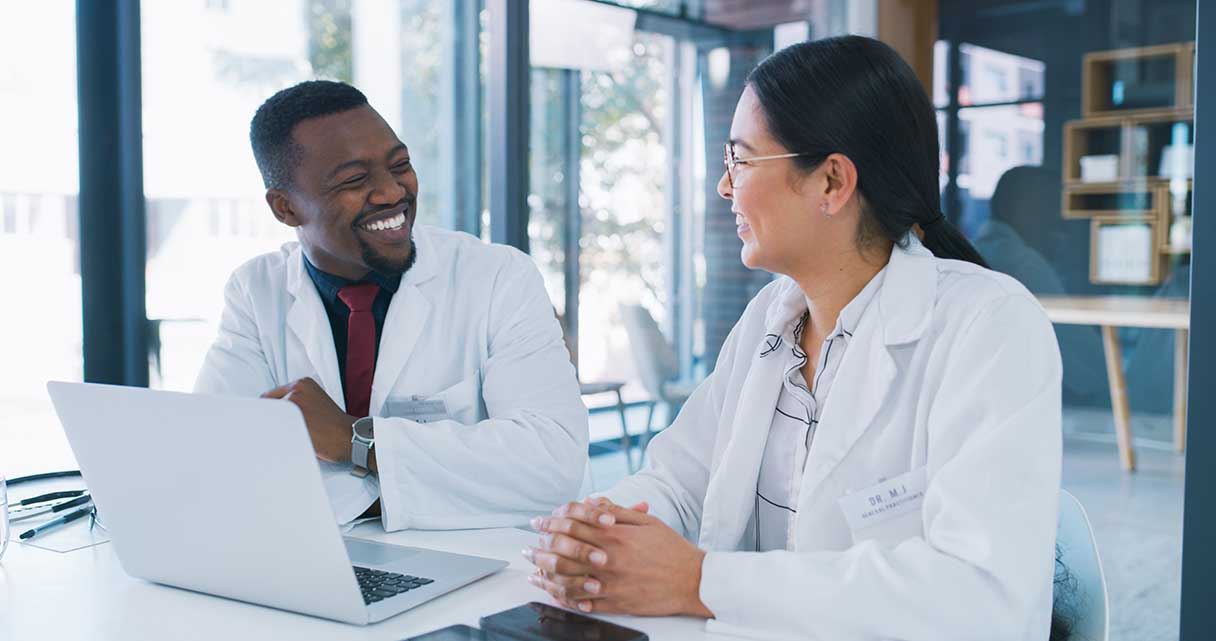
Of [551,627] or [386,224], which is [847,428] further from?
[386,224]

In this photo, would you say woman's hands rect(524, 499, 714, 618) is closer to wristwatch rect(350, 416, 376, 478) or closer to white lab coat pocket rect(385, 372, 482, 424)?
wristwatch rect(350, 416, 376, 478)

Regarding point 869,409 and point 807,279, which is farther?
point 807,279

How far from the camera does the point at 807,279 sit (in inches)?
59.9

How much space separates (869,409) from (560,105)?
294cm

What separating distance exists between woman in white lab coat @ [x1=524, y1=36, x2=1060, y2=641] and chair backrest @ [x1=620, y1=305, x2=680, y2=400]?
2.69 m

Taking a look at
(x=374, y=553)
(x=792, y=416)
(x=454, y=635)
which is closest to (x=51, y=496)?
(x=374, y=553)

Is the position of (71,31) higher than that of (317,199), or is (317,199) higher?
(71,31)

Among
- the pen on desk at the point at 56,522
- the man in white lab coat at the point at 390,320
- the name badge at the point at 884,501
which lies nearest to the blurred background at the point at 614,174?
the man in white lab coat at the point at 390,320

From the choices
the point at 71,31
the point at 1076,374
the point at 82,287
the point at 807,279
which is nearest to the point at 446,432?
the point at 807,279

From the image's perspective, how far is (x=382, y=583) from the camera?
1.28 m

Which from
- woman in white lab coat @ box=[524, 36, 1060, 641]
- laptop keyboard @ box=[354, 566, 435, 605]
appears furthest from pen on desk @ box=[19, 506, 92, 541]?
woman in white lab coat @ box=[524, 36, 1060, 641]

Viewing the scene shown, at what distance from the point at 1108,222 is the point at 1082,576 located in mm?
2260

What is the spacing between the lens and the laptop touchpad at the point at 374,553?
141 cm

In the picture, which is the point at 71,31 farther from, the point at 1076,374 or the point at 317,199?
the point at 1076,374
